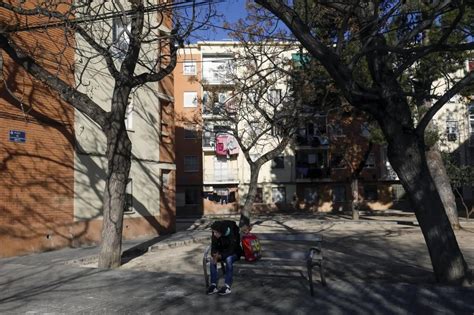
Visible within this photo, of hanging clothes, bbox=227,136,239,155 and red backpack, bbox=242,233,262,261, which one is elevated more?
hanging clothes, bbox=227,136,239,155

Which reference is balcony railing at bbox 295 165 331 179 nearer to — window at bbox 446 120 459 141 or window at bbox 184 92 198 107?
window at bbox 446 120 459 141

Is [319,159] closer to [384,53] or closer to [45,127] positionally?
[45,127]

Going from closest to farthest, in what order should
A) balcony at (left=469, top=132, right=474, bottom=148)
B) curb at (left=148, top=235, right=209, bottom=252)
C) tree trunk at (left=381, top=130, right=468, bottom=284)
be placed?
tree trunk at (left=381, top=130, right=468, bottom=284), curb at (left=148, top=235, right=209, bottom=252), balcony at (left=469, top=132, right=474, bottom=148)

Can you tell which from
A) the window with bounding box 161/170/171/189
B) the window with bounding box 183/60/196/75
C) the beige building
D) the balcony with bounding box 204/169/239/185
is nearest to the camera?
the beige building

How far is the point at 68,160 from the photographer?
16047 mm

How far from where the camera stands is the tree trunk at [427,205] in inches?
321

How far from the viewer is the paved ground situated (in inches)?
277

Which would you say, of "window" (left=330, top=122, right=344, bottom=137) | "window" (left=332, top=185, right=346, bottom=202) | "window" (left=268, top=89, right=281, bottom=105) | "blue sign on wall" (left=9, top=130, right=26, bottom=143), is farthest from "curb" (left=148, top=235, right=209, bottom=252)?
"window" (left=332, top=185, right=346, bottom=202)

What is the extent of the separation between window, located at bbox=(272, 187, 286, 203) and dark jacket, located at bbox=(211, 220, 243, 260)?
40.8 metres

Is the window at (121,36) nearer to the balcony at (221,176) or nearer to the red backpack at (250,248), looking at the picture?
the red backpack at (250,248)

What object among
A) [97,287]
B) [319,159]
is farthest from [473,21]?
[319,159]

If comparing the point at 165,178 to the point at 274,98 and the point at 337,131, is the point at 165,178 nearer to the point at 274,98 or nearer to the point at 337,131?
the point at 274,98

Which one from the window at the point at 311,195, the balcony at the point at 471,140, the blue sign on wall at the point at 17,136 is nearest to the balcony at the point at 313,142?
the window at the point at 311,195

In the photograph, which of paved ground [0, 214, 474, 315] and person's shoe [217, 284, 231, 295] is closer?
paved ground [0, 214, 474, 315]
